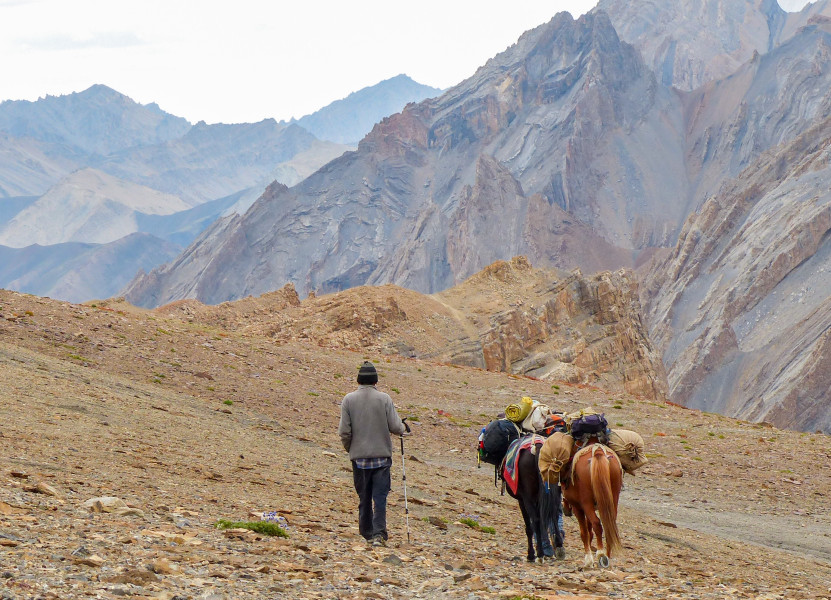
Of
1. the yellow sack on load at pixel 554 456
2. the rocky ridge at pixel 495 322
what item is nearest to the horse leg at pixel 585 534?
the yellow sack on load at pixel 554 456

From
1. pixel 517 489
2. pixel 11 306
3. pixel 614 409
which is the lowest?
pixel 517 489

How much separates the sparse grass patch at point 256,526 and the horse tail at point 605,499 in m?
4.43

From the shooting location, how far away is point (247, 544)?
11898 millimetres

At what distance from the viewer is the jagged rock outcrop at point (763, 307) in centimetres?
12888

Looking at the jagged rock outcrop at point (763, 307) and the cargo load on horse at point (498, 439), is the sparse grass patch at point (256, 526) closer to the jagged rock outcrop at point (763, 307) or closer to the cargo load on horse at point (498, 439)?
the cargo load on horse at point (498, 439)

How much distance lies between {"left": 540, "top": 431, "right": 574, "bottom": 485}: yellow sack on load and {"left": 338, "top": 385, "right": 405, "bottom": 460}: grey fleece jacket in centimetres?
220

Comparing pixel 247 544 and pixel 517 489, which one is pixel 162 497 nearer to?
pixel 247 544

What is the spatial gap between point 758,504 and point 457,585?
52.2 ft

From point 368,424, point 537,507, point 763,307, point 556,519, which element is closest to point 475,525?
point 537,507

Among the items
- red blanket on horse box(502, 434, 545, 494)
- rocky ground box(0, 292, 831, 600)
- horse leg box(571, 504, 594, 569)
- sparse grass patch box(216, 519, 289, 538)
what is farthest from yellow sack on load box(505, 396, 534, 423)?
sparse grass patch box(216, 519, 289, 538)

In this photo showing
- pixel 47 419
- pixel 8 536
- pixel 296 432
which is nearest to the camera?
pixel 8 536

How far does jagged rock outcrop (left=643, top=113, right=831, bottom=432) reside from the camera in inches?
5074

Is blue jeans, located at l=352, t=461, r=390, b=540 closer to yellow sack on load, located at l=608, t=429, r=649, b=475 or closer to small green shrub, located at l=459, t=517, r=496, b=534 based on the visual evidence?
small green shrub, located at l=459, t=517, r=496, b=534

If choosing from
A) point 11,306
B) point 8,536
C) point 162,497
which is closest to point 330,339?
point 11,306
